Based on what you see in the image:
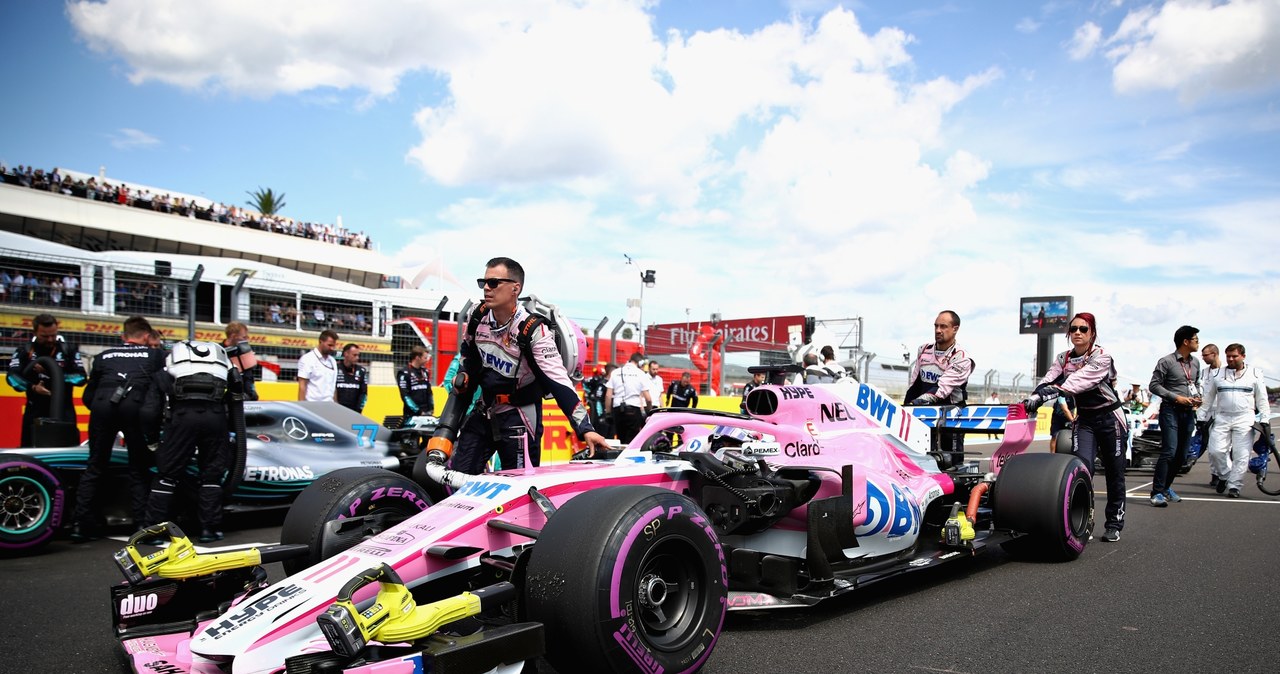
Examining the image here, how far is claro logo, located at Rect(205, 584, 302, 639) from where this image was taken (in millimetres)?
2652

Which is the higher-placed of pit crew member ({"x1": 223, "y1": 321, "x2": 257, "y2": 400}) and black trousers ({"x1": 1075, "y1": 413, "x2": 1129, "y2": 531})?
pit crew member ({"x1": 223, "y1": 321, "x2": 257, "y2": 400})

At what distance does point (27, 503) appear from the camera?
19.1 feet

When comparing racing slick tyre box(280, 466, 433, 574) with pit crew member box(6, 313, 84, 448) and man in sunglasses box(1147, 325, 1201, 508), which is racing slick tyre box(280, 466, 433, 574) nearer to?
pit crew member box(6, 313, 84, 448)

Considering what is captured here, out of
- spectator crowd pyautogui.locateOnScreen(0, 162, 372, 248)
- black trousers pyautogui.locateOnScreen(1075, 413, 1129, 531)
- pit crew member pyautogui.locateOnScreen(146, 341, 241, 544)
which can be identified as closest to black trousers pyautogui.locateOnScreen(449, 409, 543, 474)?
pit crew member pyautogui.locateOnScreen(146, 341, 241, 544)

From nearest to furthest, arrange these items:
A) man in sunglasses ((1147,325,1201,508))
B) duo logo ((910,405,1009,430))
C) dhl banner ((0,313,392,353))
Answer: duo logo ((910,405,1009,430)) < man in sunglasses ((1147,325,1201,508)) < dhl banner ((0,313,392,353))

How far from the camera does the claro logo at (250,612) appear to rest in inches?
104

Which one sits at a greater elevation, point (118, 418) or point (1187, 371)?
point (1187, 371)

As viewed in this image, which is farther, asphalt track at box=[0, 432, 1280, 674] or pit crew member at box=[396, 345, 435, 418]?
pit crew member at box=[396, 345, 435, 418]

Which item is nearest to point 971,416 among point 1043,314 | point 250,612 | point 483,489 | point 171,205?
point 483,489

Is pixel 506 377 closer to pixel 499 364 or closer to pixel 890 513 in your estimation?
pixel 499 364

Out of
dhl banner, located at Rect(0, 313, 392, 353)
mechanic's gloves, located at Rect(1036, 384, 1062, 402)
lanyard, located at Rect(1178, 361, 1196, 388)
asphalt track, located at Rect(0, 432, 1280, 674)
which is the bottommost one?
asphalt track, located at Rect(0, 432, 1280, 674)

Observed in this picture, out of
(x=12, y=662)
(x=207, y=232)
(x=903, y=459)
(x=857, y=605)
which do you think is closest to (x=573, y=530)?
(x=857, y=605)

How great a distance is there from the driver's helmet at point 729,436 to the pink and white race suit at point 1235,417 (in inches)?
290

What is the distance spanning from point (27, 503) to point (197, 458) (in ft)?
3.49
